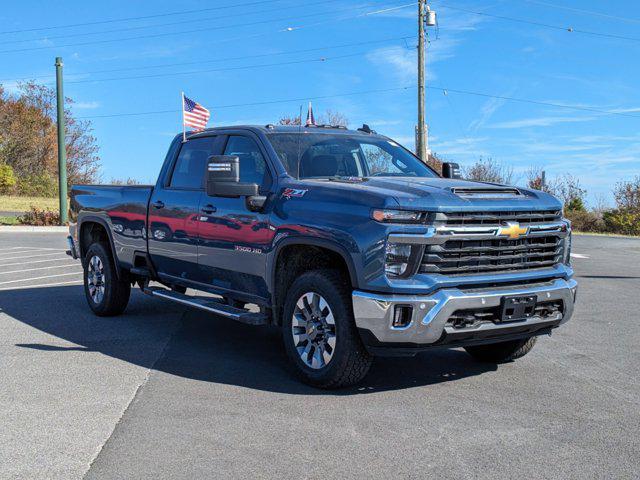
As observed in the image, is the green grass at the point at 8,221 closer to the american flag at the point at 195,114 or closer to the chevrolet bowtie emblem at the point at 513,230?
the american flag at the point at 195,114

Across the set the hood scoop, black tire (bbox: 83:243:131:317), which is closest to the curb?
black tire (bbox: 83:243:131:317)

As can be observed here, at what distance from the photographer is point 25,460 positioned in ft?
13.0

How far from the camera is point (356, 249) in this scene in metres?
4.95

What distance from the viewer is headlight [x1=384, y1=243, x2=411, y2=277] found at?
15.9ft

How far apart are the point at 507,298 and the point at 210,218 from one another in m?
2.82

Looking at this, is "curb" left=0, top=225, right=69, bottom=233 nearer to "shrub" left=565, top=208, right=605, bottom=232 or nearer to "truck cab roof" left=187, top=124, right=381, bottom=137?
"truck cab roof" left=187, top=124, right=381, bottom=137

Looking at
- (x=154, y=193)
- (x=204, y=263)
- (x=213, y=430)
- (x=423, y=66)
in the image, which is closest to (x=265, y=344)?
(x=204, y=263)

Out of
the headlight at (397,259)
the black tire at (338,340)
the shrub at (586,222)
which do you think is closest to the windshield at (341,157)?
the black tire at (338,340)

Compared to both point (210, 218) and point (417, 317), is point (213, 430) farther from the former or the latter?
point (210, 218)

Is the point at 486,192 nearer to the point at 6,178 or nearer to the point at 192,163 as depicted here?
the point at 192,163

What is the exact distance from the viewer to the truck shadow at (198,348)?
5750mm

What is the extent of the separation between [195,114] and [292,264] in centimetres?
440

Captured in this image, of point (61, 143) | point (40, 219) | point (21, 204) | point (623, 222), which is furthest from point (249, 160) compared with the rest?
point (21, 204)

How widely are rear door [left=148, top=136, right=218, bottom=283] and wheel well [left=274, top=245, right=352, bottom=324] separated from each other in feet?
4.17
